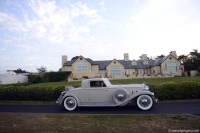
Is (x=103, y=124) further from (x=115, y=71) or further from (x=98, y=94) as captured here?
(x=115, y=71)

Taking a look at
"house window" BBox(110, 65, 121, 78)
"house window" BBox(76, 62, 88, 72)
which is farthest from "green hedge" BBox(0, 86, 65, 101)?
"house window" BBox(110, 65, 121, 78)

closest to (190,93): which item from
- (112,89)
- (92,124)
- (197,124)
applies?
(112,89)

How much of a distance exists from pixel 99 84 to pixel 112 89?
84 centimetres

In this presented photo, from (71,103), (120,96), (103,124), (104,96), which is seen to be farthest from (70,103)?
(103,124)

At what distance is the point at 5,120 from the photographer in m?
7.64

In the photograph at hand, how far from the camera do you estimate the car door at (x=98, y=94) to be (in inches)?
397

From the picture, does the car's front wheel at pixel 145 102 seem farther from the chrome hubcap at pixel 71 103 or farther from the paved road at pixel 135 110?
the chrome hubcap at pixel 71 103

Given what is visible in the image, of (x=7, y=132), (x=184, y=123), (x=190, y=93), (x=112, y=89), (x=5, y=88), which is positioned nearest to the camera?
(x=7, y=132)

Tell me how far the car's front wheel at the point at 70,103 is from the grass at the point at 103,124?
238cm

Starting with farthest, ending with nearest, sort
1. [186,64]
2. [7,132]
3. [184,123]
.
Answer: [186,64] < [184,123] < [7,132]

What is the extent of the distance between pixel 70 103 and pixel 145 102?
165 inches

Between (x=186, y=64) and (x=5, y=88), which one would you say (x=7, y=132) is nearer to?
(x=5, y=88)

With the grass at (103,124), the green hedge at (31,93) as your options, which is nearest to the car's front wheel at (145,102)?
the grass at (103,124)

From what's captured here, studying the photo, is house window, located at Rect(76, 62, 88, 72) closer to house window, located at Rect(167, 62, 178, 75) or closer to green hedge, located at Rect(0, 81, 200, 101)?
house window, located at Rect(167, 62, 178, 75)
